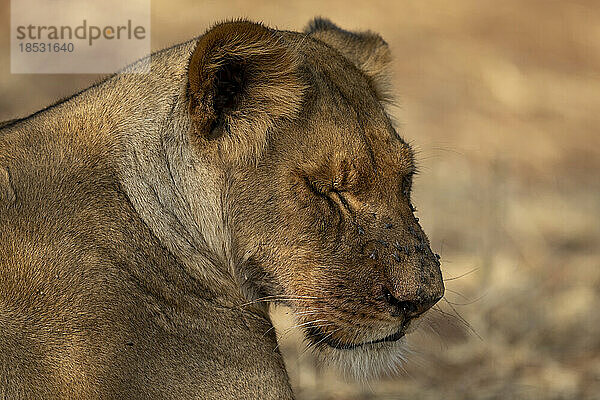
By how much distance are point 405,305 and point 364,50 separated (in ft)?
3.57

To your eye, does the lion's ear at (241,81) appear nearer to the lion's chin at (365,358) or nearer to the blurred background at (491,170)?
the lion's chin at (365,358)

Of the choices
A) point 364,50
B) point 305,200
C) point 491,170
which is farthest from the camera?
point 491,170

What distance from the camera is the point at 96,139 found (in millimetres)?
2752

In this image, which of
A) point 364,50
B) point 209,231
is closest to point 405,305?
point 209,231

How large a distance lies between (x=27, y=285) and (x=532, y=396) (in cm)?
347

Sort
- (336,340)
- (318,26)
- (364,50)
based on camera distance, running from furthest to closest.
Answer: (318,26)
(364,50)
(336,340)

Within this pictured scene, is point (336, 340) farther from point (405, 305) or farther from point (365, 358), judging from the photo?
point (405, 305)

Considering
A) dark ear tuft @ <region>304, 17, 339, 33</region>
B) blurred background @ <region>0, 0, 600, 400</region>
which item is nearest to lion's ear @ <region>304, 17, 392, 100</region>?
dark ear tuft @ <region>304, 17, 339, 33</region>

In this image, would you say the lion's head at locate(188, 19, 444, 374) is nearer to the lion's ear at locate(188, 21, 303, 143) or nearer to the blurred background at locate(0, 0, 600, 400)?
the lion's ear at locate(188, 21, 303, 143)

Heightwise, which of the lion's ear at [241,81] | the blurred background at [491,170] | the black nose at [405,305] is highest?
the lion's ear at [241,81]

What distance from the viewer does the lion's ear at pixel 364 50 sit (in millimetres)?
3326

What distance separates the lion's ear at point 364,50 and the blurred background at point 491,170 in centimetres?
199

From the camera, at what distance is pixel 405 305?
2.64m

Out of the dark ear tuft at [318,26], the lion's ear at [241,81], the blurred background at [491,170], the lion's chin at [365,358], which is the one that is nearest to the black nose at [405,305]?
the lion's chin at [365,358]
